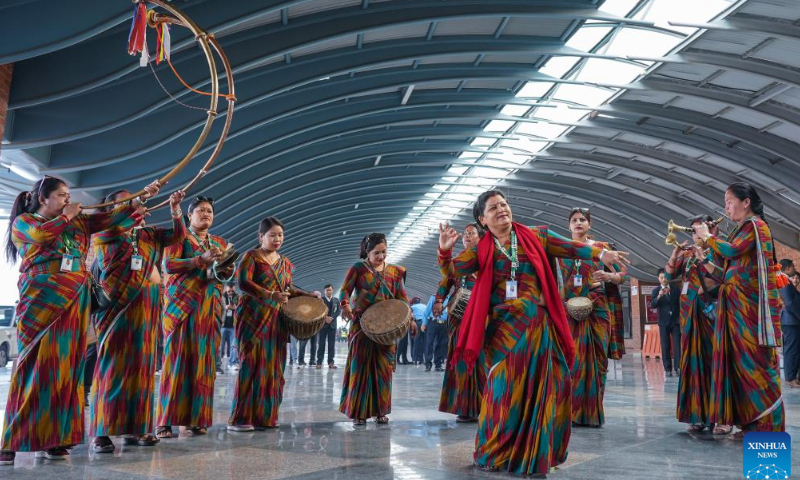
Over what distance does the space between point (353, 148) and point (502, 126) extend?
5504mm

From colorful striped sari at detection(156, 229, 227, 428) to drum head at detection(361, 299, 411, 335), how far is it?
139 cm

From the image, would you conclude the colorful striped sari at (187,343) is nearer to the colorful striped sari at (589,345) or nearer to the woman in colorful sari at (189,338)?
the woman in colorful sari at (189,338)

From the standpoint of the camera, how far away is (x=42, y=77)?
31.7ft

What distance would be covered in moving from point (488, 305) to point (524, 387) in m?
0.54

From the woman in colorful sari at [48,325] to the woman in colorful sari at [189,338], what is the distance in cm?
93

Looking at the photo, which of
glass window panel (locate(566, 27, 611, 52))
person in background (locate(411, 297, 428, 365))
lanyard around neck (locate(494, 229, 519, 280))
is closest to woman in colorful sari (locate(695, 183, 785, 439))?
lanyard around neck (locate(494, 229, 519, 280))

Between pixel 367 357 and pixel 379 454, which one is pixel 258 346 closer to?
pixel 367 357

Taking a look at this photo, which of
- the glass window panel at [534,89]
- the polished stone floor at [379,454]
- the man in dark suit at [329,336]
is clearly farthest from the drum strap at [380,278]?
the glass window panel at [534,89]

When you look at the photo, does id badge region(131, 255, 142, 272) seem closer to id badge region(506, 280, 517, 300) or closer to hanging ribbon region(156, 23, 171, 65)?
hanging ribbon region(156, 23, 171, 65)

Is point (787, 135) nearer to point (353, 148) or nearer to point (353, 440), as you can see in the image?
point (353, 148)

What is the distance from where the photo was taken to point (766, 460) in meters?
3.47

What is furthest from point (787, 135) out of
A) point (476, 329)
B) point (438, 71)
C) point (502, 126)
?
point (476, 329)

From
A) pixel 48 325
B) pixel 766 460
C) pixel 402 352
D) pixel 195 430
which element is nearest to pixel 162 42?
pixel 48 325

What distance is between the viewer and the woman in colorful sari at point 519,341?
3.71 metres
